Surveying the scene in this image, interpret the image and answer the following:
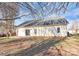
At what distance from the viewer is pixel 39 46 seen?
2180mm

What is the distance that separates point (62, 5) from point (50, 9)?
0.46ft

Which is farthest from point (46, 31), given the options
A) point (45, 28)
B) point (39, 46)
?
point (39, 46)

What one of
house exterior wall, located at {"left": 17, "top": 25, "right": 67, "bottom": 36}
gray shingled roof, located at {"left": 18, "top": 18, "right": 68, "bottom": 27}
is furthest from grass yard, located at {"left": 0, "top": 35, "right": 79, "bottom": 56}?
gray shingled roof, located at {"left": 18, "top": 18, "right": 68, "bottom": 27}

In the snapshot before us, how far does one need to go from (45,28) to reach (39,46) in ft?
0.69

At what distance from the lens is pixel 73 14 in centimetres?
217

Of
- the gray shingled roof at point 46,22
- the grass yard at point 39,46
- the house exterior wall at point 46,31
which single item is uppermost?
the gray shingled roof at point 46,22

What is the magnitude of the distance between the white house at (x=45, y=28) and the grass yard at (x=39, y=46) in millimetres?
56

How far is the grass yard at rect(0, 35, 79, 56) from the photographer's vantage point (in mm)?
2154

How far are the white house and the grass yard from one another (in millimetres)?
56

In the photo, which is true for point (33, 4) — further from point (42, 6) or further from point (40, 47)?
point (40, 47)

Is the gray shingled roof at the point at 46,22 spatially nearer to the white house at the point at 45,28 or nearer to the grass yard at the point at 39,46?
the white house at the point at 45,28

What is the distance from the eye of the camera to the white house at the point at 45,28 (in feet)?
7.14

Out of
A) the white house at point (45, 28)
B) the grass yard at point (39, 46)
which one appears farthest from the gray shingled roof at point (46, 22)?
the grass yard at point (39, 46)

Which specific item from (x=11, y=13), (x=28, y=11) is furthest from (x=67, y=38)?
(x=11, y=13)
